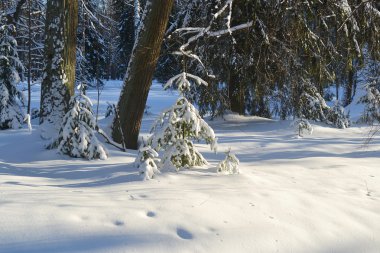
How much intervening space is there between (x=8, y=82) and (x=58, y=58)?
6375mm

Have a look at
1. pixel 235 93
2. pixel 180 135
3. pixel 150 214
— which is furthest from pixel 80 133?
pixel 235 93

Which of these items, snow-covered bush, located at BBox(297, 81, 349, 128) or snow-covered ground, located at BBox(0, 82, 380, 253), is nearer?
snow-covered ground, located at BBox(0, 82, 380, 253)

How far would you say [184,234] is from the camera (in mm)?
3096

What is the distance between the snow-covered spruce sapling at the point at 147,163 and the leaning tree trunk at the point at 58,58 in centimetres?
245

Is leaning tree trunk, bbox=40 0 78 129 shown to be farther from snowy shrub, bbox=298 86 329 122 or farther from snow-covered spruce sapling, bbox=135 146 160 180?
snowy shrub, bbox=298 86 329 122

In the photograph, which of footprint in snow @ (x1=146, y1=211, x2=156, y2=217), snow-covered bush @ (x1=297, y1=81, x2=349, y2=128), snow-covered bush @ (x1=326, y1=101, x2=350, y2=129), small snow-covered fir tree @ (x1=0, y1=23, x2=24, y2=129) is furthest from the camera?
snow-covered bush @ (x1=326, y1=101, x2=350, y2=129)

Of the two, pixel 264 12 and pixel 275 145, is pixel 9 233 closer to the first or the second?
pixel 275 145

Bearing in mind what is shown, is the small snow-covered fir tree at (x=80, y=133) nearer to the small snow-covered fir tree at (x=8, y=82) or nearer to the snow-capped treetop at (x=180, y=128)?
the snow-capped treetop at (x=180, y=128)

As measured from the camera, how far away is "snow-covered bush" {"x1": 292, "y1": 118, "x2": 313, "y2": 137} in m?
9.12

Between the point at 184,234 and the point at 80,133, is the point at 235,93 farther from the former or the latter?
the point at 184,234

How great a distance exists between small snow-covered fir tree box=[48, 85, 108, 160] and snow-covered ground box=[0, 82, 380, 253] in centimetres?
15

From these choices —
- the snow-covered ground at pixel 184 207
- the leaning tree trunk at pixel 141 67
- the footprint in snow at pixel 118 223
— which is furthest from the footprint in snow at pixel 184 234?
the leaning tree trunk at pixel 141 67

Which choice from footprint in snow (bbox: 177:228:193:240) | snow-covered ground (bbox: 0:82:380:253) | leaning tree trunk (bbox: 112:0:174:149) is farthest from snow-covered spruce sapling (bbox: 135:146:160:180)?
leaning tree trunk (bbox: 112:0:174:149)

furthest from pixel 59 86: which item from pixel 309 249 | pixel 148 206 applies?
pixel 309 249
